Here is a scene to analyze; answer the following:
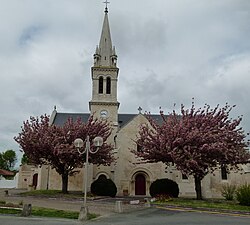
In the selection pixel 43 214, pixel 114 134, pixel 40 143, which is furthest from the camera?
pixel 114 134

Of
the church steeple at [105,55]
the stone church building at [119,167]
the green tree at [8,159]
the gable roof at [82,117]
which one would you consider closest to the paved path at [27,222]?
the stone church building at [119,167]

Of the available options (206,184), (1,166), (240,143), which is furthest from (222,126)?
(1,166)

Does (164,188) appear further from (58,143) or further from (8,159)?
(8,159)

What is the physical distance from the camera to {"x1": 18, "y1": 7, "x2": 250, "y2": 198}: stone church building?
33219 millimetres

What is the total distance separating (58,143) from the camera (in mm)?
24391

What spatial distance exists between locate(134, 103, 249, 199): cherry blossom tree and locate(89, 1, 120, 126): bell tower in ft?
45.5

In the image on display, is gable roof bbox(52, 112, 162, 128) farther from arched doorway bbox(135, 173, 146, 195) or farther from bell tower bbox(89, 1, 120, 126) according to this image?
arched doorway bbox(135, 173, 146, 195)

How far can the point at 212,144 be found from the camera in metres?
20.0

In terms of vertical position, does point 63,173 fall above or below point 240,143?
below

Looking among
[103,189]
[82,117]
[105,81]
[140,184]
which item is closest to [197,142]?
[103,189]

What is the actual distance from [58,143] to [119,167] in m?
10.9

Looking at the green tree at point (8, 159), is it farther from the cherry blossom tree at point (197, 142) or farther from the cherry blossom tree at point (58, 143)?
the cherry blossom tree at point (197, 142)

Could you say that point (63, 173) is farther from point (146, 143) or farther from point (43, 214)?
point (43, 214)

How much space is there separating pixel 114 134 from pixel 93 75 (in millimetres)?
8127
